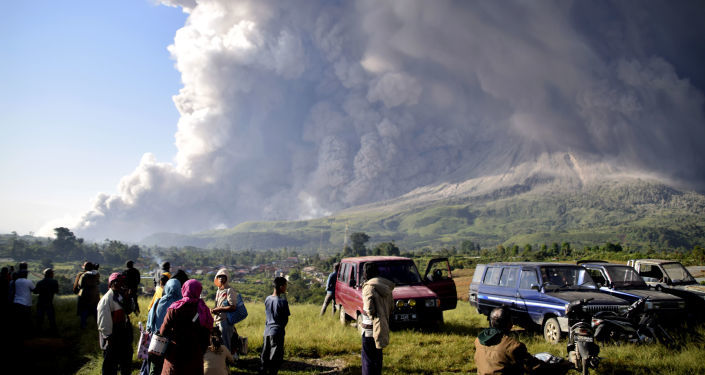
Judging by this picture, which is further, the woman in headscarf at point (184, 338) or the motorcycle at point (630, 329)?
the motorcycle at point (630, 329)

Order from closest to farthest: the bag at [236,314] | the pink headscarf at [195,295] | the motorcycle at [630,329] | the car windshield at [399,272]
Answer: the pink headscarf at [195,295], the bag at [236,314], the motorcycle at [630,329], the car windshield at [399,272]

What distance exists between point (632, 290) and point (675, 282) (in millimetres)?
3176

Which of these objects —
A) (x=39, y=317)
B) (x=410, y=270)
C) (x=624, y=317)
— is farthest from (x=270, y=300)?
(x=39, y=317)

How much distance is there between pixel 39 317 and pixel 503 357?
13.4 m

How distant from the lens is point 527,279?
11.0 m

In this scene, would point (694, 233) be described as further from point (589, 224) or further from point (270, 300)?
point (270, 300)

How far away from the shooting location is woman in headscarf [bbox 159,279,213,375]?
463 centimetres

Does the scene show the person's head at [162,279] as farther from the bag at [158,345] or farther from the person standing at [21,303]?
the person standing at [21,303]

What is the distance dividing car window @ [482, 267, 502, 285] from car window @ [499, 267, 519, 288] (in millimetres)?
236

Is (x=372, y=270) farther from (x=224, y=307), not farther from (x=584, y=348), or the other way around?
(x=584, y=348)

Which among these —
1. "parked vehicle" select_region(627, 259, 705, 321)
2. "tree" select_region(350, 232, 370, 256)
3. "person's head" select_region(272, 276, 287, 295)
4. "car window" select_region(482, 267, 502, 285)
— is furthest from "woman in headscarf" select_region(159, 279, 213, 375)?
"tree" select_region(350, 232, 370, 256)

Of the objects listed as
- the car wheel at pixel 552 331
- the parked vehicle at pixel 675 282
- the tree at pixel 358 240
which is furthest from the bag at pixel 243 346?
the tree at pixel 358 240

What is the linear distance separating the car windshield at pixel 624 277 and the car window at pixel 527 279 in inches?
96.4

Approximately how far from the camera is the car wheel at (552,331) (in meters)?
9.39
